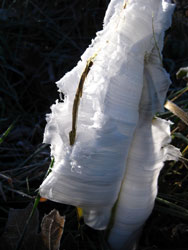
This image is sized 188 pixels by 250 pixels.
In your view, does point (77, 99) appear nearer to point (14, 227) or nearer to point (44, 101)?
point (14, 227)

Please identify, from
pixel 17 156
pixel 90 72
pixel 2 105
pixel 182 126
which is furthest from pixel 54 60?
pixel 90 72

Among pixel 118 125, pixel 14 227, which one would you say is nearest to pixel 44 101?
pixel 14 227

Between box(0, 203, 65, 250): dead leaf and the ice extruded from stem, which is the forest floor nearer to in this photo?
box(0, 203, 65, 250): dead leaf

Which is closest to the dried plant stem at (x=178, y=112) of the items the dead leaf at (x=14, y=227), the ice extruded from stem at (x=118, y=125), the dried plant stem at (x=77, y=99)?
the ice extruded from stem at (x=118, y=125)

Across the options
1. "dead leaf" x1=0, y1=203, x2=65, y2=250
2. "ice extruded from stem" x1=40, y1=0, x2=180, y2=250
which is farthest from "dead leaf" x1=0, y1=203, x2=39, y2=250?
"ice extruded from stem" x1=40, y1=0, x2=180, y2=250

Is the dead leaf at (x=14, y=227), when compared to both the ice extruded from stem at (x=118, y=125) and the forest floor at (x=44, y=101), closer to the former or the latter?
the forest floor at (x=44, y=101)

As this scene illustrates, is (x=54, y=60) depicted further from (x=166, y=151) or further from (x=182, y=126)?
(x=166, y=151)
